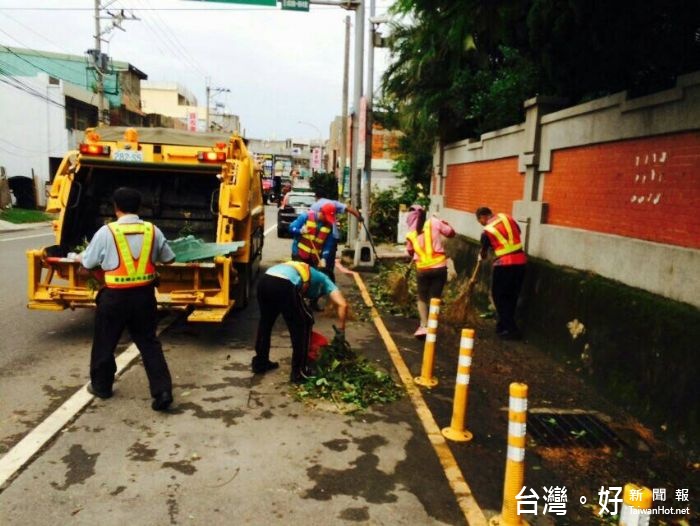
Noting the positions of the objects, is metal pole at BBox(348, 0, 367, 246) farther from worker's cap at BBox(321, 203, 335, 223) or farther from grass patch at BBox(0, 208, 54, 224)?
grass patch at BBox(0, 208, 54, 224)

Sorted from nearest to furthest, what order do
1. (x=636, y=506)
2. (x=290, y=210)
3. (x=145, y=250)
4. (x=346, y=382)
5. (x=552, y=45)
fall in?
(x=636, y=506)
(x=145, y=250)
(x=346, y=382)
(x=552, y=45)
(x=290, y=210)

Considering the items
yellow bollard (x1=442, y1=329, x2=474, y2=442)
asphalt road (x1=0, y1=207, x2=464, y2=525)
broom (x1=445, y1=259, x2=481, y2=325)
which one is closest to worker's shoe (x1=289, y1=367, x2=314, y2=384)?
asphalt road (x1=0, y1=207, x2=464, y2=525)

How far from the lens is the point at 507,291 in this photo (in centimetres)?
742

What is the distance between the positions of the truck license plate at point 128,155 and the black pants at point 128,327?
299 cm

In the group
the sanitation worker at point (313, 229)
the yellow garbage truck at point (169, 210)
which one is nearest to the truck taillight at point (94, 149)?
the yellow garbage truck at point (169, 210)

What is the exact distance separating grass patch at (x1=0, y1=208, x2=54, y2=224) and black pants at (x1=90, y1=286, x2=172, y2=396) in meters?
21.8

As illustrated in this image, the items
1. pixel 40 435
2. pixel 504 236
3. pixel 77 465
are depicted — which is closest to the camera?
pixel 77 465

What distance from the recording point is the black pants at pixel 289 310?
5.14 meters

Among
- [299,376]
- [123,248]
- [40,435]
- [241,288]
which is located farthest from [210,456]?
[241,288]

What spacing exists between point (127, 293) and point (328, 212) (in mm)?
3810

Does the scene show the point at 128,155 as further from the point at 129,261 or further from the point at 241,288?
the point at 129,261

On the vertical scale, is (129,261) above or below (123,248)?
below

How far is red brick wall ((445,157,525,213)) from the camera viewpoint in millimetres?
9258

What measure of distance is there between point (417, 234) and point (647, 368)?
3291 millimetres
